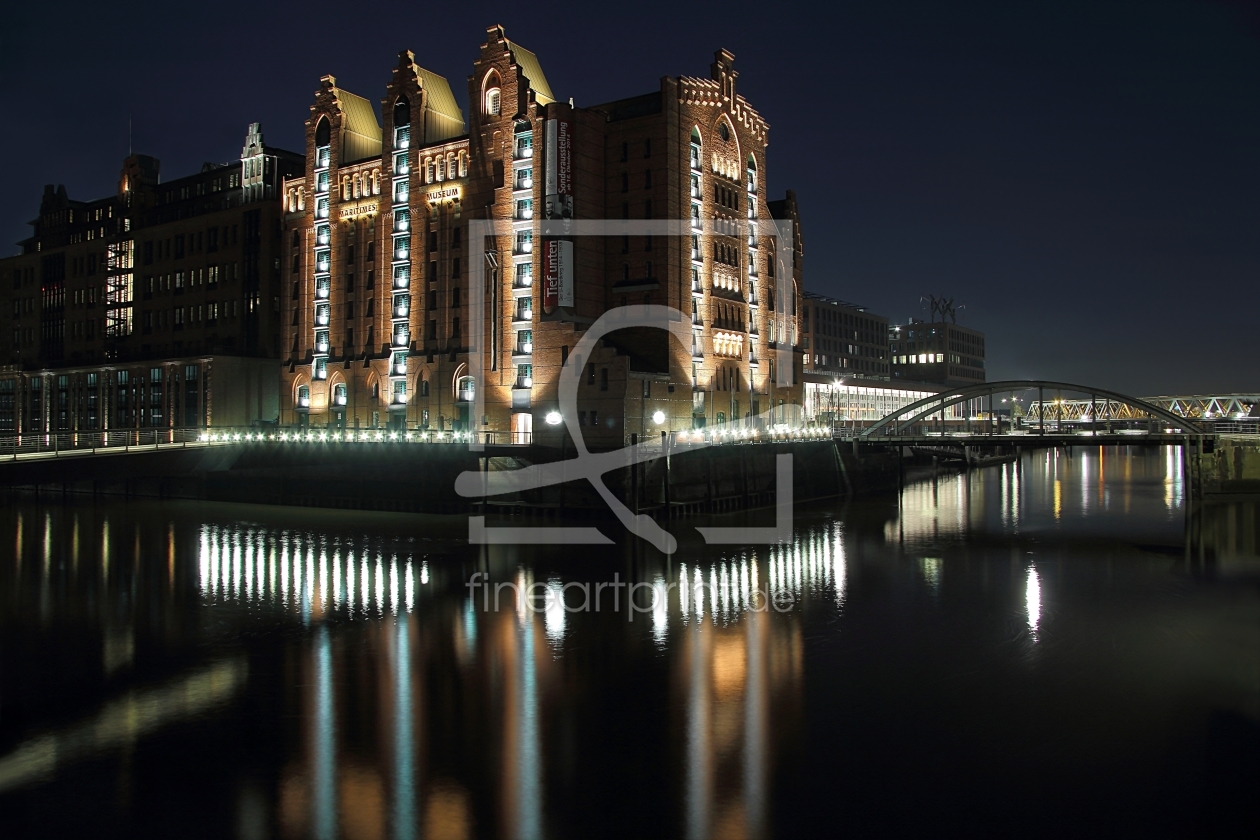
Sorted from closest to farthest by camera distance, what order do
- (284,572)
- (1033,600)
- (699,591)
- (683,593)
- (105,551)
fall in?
(1033,600) < (683,593) < (699,591) < (284,572) < (105,551)

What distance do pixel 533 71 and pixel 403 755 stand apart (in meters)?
68.4

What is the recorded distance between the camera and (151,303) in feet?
344

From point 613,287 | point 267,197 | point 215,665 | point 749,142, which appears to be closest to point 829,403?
point 749,142

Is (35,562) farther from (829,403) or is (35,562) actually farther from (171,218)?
(829,403)

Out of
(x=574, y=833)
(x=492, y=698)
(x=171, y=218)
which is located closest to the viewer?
(x=574, y=833)

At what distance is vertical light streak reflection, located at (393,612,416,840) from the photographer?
16391 mm

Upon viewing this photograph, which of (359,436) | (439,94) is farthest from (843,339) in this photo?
(359,436)

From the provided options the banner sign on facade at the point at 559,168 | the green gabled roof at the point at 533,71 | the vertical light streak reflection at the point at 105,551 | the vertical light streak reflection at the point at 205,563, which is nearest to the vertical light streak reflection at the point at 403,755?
the vertical light streak reflection at the point at 205,563

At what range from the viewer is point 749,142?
84.1 meters

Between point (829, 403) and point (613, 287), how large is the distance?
192 ft

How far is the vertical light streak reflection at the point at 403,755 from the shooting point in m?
16.4

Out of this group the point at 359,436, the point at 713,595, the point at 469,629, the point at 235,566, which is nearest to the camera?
the point at 469,629

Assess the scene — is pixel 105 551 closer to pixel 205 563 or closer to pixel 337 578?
pixel 205 563

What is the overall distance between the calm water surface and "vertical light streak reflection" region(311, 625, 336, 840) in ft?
0.28
